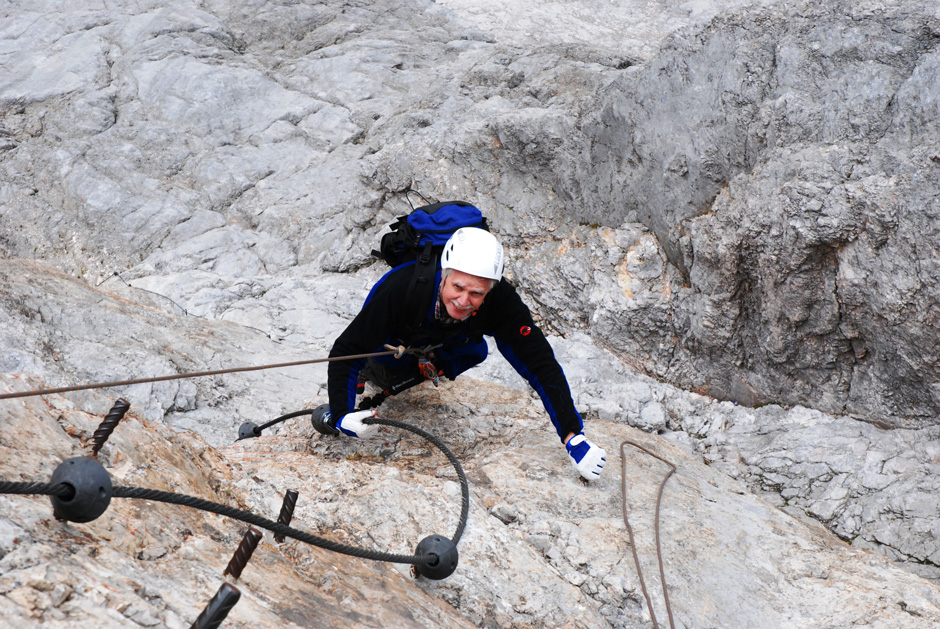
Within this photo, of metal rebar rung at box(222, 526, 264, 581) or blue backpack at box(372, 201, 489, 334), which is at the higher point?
blue backpack at box(372, 201, 489, 334)

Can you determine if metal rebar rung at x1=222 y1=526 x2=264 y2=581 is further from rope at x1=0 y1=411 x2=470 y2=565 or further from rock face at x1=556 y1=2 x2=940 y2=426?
rock face at x1=556 y1=2 x2=940 y2=426

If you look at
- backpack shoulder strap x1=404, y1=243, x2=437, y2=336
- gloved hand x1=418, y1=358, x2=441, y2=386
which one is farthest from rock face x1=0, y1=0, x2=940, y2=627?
backpack shoulder strap x1=404, y1=243, x2=437, y2=336

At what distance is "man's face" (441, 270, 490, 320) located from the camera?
4.60 meters

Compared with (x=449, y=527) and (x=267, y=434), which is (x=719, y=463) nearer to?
(x=449, y=527)

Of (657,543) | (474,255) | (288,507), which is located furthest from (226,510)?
(657,543)

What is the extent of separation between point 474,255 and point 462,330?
83 cm

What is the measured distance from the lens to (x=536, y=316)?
8891 millimetres

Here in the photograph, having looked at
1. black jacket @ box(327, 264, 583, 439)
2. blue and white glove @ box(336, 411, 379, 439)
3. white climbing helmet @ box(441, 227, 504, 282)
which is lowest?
blue and white glove @ box(336, 411, 379, 439)

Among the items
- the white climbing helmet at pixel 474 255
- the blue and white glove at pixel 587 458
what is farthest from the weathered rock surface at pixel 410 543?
the white climbing helmet at pixel 474 255

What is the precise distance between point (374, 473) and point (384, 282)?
1.47 meters

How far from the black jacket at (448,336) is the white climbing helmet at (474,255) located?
0.94 feet

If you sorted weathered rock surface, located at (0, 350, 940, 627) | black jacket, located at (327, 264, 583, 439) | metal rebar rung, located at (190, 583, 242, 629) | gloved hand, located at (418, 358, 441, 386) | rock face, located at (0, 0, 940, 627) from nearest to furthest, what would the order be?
metal rebar rung, located at (190, 583, 242, 629) → weathered rock surface, located at (0, 350, 940, 627) → rock face, located at (0, 0, 940, 627) → black jacket, located at (327, 264, 583, 439) → gloved hand, located at (418, 358, 441, 386)

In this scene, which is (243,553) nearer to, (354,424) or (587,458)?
(354,424)

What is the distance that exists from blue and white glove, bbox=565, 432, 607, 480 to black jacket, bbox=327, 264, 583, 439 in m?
0.22
